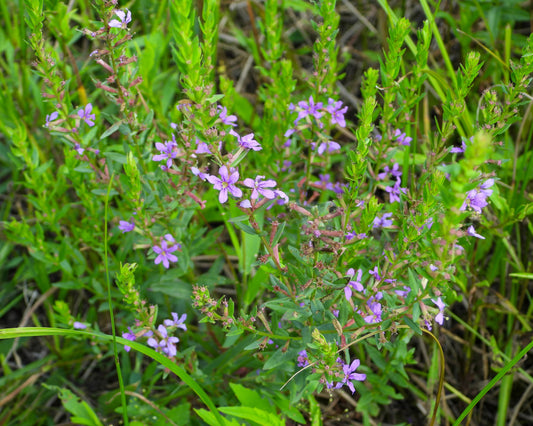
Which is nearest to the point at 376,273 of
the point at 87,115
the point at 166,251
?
the point at 166,251

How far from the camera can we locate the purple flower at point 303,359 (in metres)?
2.57

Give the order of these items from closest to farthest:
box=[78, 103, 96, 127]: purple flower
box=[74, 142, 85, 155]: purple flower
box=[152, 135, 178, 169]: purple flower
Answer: box=[152, 135, 178, 169]: purple flower, box=[74, 142, 85, 155]: purple flower, box=[78, 103, 96, 127]: purple flower

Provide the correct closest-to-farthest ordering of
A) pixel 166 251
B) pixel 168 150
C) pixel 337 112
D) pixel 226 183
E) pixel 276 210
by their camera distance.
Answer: pixel 226 183 < pixel 168 150 < pixel 166 251 < pixel 337 112 < pixel 276 210

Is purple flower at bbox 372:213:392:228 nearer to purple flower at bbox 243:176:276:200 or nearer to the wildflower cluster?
purple flower at bbox 243:176:276:200

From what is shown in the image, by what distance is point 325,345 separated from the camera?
83.8 inches

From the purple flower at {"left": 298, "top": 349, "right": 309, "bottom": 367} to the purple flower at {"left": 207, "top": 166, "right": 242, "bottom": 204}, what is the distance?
0.92 metres

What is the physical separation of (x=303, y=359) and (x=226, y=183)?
98 centimetres

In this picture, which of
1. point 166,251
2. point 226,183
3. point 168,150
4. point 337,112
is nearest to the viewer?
point 226,183

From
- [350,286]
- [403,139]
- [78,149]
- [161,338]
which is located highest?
[403,139]

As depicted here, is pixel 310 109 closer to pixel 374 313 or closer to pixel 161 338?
pixel 374 313

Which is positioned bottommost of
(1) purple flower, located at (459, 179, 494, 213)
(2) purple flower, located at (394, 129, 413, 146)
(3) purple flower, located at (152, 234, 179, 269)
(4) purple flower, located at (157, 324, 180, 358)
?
(4) purple flower, located at (157, 324, 180, 358)

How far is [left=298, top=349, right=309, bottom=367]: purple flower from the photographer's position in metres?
2.57

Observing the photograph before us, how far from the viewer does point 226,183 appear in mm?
2270

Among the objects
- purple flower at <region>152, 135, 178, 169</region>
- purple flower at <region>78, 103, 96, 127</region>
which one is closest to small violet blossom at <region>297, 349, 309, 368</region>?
purple flower at <region>152, 135, 178, 169</region>
